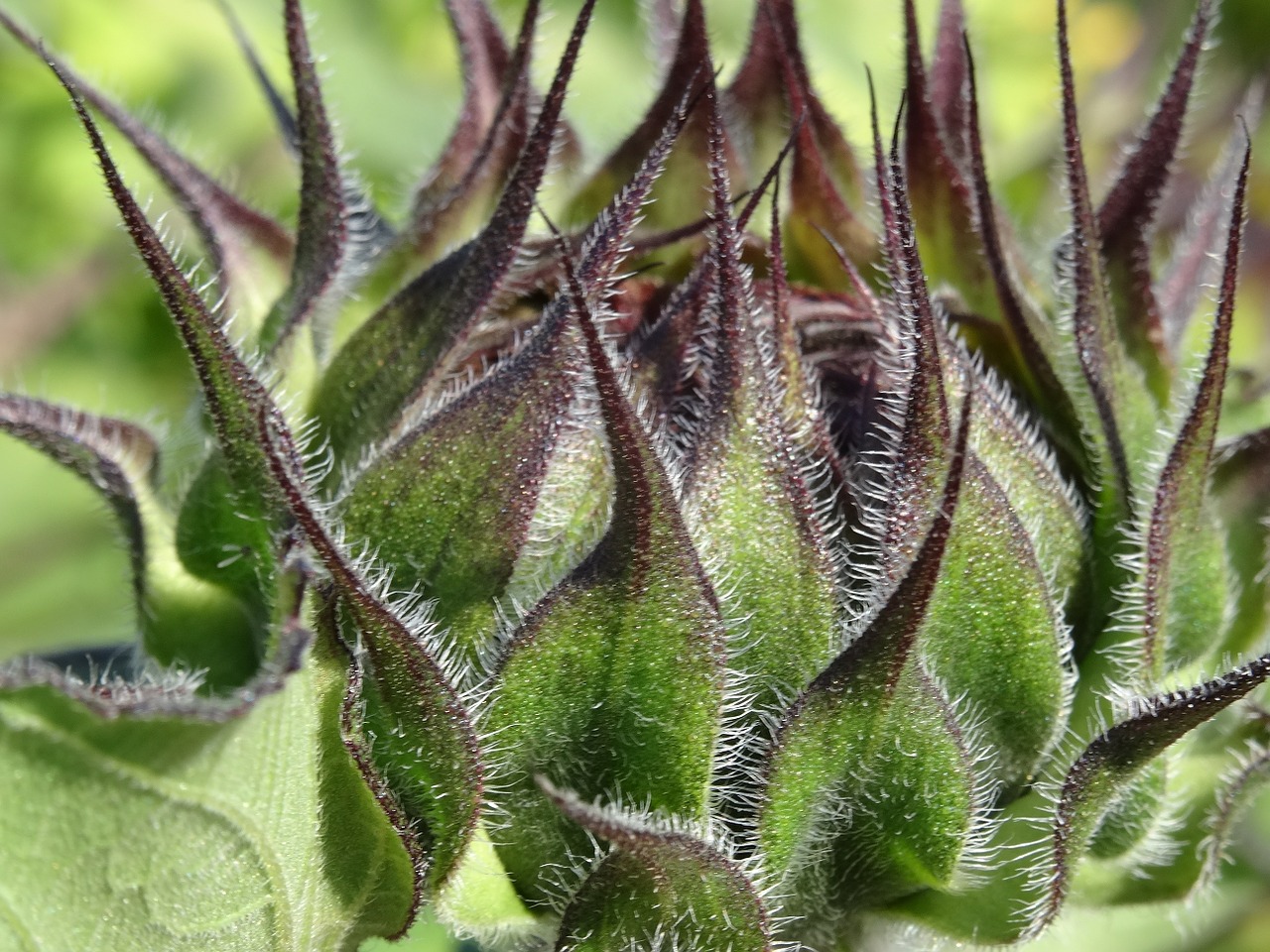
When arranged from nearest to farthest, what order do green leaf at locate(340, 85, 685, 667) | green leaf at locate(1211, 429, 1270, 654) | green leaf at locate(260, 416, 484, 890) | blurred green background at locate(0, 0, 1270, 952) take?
green leaf at locate(260, 416, 484, 890) < green leaf at locate(340, 85, 685, 667) < green leaf at locate(1211, 429, 1270, 654) < blurred green background at locate(0, 0, 1270, 952)

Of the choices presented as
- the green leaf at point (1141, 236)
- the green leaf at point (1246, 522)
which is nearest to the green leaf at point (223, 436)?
the green leaf at point (1141, 236)

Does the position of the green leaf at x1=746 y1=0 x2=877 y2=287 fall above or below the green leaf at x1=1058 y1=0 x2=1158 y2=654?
above

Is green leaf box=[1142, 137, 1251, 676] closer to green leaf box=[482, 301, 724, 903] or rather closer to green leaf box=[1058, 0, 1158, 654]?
green leaf box=[1058, 0, 1158, 654]

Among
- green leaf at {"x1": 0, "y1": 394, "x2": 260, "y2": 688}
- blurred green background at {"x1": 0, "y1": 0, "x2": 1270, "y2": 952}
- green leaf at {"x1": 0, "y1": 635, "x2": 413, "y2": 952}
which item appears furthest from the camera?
blurred green background at {"x1": 0, "y1": 0, "x2": 1270, "y2": 952}

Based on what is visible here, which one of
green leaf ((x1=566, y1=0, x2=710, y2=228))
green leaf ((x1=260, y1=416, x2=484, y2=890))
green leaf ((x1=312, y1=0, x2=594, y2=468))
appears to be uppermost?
green leaf ((x1=566, y1=0, x2=710, y2=228))

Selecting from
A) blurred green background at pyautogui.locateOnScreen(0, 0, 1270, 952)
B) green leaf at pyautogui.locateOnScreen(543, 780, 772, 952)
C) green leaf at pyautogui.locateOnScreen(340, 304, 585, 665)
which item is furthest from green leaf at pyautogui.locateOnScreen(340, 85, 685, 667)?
blurred green background at pyautogui.locateOnScreen(0, 0, 1270, 952)

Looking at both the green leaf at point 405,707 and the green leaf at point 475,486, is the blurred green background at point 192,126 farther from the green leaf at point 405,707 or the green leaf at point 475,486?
the green leaf at point 405,707

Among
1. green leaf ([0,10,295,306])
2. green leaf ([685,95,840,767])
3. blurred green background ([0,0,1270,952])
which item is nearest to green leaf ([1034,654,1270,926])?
green leaf ([685,95,840,767])

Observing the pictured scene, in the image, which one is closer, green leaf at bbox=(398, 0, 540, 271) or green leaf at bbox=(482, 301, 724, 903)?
green leaf at bbox=(482, 301, 724, 903)
